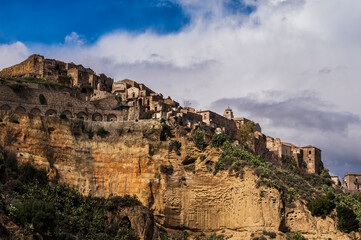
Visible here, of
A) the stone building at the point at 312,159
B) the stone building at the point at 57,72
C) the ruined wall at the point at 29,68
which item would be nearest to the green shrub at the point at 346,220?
the stone building at the point at 312,159

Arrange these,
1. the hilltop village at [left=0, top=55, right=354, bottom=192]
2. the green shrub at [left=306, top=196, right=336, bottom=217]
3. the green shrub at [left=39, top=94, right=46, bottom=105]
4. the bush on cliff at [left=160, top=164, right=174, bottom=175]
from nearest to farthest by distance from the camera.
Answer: the green shrub at [left=306, top=196, right=336, bottom=217] → the bush on cliff at [left=160, top=164, right=174, bottom=175] → the hilltop village at [left=0, top=55, right=354, bottom=192] → the green shrub at [left=39, top=94, right=46, bottom=105]

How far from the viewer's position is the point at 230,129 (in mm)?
62844

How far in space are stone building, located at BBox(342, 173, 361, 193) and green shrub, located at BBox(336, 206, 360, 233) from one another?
2685 centimetres

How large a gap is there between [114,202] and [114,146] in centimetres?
589

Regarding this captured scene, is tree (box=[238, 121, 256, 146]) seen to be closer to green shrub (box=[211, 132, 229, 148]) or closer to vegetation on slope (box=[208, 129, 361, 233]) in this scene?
green shrub (box=[211, 132, 229, 148])

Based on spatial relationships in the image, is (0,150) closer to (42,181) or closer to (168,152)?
(42,181)

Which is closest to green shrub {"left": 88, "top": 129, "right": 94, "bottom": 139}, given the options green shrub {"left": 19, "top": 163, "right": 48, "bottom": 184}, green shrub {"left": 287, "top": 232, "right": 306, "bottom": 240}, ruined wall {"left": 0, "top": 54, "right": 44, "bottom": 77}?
green shrub {"left": 19, "top": 163, "right": 48, "bottom": 184}

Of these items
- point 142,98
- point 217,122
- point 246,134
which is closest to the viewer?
point 142,98

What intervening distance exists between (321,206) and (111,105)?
25795mm

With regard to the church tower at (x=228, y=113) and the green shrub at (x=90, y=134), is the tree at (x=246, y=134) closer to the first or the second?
the church tower at (x=228, y=113)

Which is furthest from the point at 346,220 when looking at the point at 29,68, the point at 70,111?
the point at 29,68

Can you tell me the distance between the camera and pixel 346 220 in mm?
40312

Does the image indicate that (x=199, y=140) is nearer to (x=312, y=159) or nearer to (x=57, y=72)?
(x=57, y=72)

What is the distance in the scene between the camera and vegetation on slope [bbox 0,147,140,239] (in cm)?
3284
